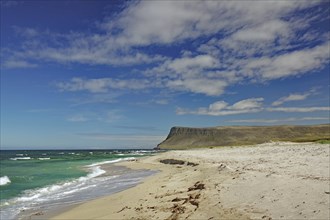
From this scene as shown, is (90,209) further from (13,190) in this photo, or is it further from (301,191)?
(13,190)

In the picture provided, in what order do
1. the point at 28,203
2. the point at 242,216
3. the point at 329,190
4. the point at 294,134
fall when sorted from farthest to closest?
the point at 294,134 → the point at 28,203 → the point at 329,190 → the point at 242,216

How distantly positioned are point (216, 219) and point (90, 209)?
7993 millimetres

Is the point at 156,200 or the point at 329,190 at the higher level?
the point at 329,190

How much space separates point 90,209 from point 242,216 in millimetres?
8598

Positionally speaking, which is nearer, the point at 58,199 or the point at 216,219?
the point at 216,219

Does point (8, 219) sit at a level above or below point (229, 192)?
below

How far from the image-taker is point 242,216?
984cm

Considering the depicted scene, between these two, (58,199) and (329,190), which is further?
(58,199)

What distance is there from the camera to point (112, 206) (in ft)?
52.7

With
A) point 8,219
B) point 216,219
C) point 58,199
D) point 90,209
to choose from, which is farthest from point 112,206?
point 216,219

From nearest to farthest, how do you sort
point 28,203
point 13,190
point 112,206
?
1. point 112,206
2. point 28,203
3. point 13,190

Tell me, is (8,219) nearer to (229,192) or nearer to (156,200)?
(156,200)

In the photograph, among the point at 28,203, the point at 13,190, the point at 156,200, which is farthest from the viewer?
the point at 13,190

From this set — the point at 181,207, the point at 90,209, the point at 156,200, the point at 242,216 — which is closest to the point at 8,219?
the point at 90,209
